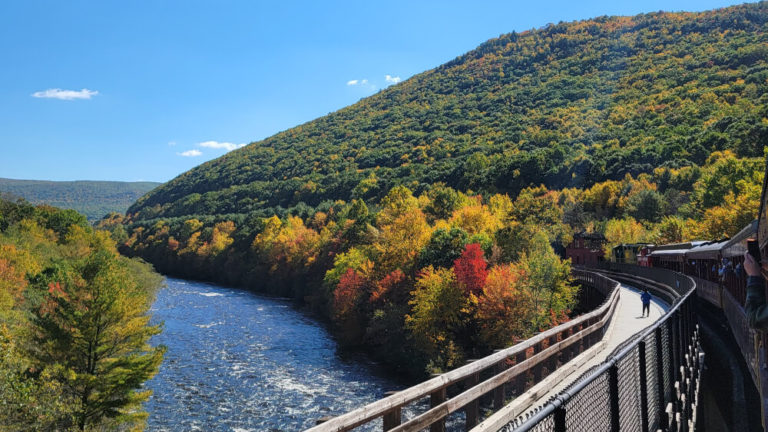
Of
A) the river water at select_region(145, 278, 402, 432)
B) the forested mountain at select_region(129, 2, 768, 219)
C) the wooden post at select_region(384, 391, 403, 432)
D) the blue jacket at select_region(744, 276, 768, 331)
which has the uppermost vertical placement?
the forested mountain at select_region(129, 2, 768, 219)

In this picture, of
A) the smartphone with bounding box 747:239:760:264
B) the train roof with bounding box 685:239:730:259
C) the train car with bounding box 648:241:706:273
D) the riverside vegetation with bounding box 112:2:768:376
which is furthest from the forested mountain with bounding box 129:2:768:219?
the smartphone with bounding box 747:239:760:264

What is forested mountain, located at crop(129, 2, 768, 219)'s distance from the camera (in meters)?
102

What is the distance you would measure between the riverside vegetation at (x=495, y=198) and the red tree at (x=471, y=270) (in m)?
0.15

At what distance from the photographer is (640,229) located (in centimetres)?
7350

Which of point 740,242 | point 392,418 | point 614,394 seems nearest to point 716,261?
point 740,242

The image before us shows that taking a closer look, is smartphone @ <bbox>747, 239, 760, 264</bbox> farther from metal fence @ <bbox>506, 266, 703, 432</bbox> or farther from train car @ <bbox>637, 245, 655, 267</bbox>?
train car @ <bbox>637, 245, 655, 267</bbox>

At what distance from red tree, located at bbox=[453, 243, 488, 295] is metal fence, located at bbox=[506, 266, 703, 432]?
93.7 feet

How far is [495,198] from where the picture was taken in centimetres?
8969

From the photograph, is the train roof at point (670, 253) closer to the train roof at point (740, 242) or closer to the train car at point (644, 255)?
the train car at point (644, 255)

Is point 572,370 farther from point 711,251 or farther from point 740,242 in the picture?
point 711,251

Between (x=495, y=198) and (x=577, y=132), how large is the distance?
57651 mm

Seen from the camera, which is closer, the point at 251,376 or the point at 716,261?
the point at 716,261

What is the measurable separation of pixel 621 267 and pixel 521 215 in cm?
1157

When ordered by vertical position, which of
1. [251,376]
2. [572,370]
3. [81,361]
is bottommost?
[251,376]
